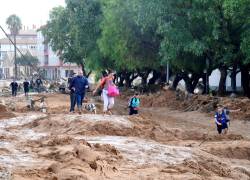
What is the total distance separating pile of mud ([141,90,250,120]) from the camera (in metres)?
27.0

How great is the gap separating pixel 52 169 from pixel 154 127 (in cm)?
764

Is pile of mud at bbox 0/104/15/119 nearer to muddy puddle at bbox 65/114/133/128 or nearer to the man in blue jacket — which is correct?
the man in blue jacket

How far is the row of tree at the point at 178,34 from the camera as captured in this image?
28.1 metres

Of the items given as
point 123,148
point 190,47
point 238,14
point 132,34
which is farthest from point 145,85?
point 123,148

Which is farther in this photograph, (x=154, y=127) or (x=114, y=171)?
(x=154, y=127)

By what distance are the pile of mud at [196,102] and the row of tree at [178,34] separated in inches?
72.8

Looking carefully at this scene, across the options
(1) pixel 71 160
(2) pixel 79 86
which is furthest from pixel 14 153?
(2) pixel 79 86

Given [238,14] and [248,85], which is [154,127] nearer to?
[238,14]

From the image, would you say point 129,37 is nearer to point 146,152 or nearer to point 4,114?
point 4,114

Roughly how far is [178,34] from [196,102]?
4457 millimetres

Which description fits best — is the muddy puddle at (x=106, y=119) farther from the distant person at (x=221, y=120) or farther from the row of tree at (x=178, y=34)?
the row of tree at (x=178, y=34)

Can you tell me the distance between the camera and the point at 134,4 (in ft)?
109

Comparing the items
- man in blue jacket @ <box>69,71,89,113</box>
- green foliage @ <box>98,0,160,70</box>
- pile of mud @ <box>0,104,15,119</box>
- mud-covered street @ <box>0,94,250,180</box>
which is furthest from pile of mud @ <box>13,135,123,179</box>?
green foliage @ <box>98,0,160,70</box>

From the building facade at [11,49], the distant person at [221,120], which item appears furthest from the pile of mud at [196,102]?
the building facade at [11,49]
